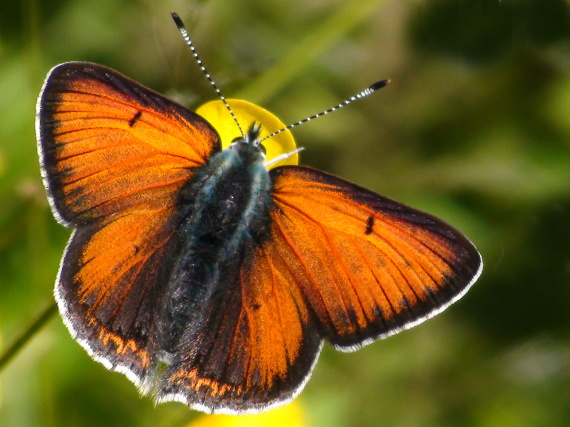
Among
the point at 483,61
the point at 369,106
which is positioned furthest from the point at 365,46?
the point at 483,61

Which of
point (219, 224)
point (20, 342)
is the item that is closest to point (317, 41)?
point (219, 224)

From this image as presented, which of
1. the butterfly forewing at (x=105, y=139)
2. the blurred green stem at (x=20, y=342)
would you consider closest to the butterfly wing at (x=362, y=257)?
the butterfly forewing at (x=105, y=139)

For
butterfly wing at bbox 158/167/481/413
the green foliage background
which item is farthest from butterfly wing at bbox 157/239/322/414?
the green foliage background

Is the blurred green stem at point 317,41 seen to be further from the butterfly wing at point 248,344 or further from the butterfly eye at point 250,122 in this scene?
the butterfly wing at point 248,344

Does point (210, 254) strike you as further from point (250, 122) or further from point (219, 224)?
point (250, 122)

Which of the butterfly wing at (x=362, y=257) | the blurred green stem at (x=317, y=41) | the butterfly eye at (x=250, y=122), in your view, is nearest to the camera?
the butterfly wing at (x=362, y=257)

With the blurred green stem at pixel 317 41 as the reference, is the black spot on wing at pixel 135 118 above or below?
above

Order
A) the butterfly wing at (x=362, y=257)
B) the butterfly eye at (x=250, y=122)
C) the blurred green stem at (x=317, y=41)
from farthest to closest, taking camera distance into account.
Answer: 1. the blurred green stem at (x=317, y=41)
2. the butterfly eye at (x=250, y=122)
3. the butterfly wing at (x=362, y=257)

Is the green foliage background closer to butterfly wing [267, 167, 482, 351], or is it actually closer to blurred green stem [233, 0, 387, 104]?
blurred green stem [233, 0, 387, 104]

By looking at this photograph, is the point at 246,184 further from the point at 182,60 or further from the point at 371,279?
the point at 182,60
